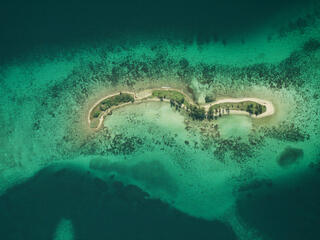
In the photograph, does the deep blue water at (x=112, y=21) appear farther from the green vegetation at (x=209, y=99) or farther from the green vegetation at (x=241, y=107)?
the green vegetation at (x=241, y=107)

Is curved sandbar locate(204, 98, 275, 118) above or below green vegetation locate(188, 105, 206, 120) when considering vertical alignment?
above

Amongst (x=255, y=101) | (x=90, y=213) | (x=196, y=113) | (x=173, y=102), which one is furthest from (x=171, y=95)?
(x=90, y=213)

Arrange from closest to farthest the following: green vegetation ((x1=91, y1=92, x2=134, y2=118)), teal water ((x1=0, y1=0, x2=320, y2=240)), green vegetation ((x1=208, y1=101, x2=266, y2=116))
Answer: teal water ((x1=0, y1=0, x2=320, y2=240)) < green vegetation ((x1=208, y1=101, x2=266, y2=116)) < green vegetation ((x1=91, y1=92, x2=134, y2=118))

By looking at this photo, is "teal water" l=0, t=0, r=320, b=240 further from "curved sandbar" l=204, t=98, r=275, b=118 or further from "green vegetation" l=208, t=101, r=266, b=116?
"green vegetation" l=208, t=101, r=266, b=116

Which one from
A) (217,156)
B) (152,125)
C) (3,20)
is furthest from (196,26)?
(3,20)

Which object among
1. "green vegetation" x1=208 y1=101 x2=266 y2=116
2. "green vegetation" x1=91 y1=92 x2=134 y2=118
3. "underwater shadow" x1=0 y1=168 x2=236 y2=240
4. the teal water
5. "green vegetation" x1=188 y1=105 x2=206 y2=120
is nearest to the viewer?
"underwater shadow" x1=0 y1=168 x2=236 y2=240

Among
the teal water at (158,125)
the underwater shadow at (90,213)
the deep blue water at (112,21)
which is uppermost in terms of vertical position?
the deep blue water at (112,21)

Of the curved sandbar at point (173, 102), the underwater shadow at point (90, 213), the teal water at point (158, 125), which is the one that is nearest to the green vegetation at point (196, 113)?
the curved sandbar at point (173, 102)

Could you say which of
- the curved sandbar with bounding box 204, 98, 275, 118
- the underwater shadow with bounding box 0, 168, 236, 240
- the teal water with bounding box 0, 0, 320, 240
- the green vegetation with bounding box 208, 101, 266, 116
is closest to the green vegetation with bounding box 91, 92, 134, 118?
the teal water with bounding box 0, 0, 320, 240
